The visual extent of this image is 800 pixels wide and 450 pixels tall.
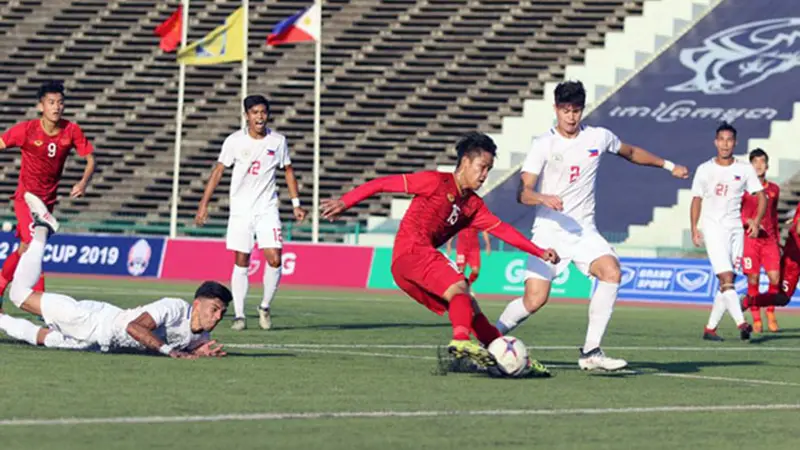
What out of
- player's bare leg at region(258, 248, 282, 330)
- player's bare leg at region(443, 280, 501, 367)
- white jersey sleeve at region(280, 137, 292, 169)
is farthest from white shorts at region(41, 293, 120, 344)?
white jersey sleeve at region(280, 137, 292, 169)

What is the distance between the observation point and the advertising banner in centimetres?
3453

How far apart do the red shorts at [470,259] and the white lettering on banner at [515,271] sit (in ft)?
9.83

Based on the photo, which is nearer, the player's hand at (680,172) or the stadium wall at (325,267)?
the player's hand at (680,172)

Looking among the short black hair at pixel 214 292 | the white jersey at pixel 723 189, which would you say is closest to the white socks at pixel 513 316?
the short black hair at pixel 214 292

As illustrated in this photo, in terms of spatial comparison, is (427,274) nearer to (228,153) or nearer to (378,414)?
(378,414)

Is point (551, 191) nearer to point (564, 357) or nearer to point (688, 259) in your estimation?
point (564, 357)

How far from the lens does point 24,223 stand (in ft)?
57.3

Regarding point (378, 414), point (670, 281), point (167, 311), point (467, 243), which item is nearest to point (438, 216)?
point (167, 311)

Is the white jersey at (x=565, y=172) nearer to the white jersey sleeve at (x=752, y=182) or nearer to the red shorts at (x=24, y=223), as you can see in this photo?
the red shorts at (x=24, y=223)

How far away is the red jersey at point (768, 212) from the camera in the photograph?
2347cm

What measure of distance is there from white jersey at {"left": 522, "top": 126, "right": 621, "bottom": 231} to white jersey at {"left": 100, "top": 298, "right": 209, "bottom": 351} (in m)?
2.91

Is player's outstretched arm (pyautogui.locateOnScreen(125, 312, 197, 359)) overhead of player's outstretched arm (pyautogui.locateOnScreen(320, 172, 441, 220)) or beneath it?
beneath

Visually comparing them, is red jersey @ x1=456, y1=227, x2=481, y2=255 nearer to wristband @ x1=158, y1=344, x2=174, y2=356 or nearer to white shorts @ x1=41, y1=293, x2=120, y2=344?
white shorts @ x1=41, y1=293, x2=120, y2=344

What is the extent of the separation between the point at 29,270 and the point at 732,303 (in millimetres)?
8369
